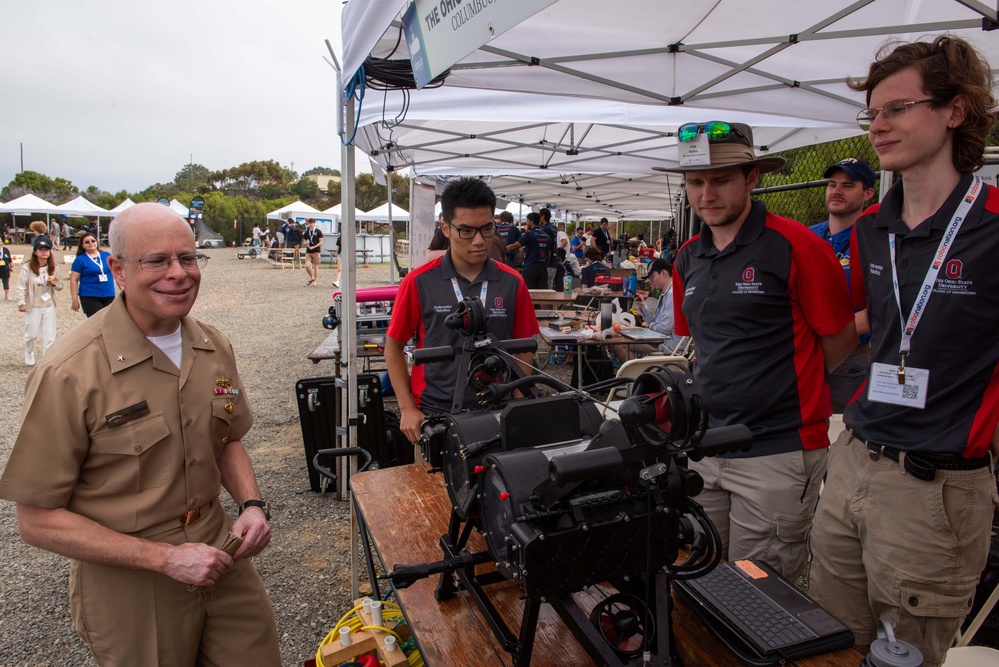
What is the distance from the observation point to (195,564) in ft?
4.99

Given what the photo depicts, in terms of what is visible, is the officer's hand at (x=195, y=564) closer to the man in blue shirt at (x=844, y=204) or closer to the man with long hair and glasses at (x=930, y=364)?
the man with long hair and glasses at (x=930, y=364)

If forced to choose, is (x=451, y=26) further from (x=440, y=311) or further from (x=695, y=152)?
(x=440, y=311)

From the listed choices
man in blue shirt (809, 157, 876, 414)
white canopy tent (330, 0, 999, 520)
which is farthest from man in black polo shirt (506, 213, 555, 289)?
man in blue shirt (809, 157, 876, 414)

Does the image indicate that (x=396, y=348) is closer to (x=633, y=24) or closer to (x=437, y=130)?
(x=633, y=24)

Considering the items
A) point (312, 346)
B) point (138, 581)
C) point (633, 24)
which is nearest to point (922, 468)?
point (138, 581)

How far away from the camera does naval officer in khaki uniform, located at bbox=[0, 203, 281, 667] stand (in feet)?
4.85

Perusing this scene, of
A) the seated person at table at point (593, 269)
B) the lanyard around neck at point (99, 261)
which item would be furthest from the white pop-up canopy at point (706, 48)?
the lanyard around neck at point (99, 261)

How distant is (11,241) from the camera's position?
42219 mm

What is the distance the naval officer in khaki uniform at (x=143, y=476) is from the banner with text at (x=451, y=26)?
98 centimetres

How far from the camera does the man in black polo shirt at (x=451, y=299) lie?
8.47 ft

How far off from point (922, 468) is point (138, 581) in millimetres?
1985

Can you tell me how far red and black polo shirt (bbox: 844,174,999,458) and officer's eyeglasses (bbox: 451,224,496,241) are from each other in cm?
150

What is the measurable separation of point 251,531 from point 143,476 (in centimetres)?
33

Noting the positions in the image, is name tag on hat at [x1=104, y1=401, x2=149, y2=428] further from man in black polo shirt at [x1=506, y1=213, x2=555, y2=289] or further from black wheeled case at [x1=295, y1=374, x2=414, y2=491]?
man in black polo shirt at [x1=506, y1=213, x2=555, y2=289]
